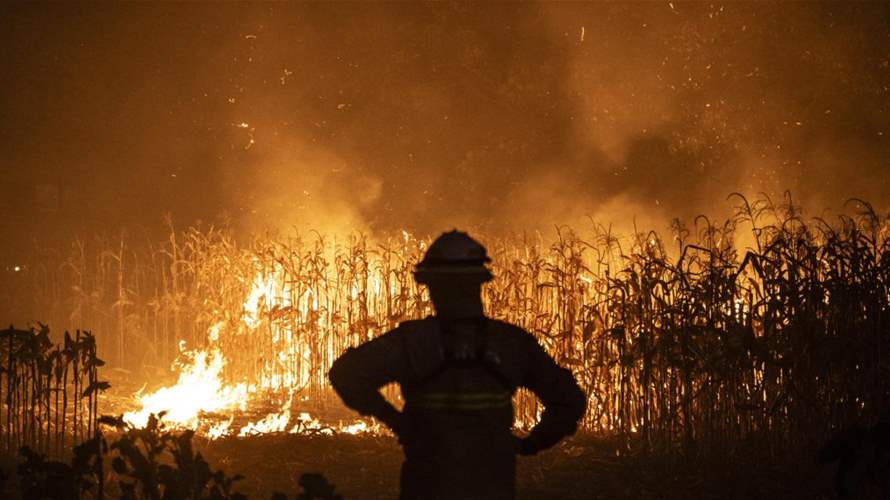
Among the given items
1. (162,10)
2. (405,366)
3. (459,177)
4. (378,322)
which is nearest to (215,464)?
(378,322)

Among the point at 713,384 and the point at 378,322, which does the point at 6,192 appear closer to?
the point at 378,322

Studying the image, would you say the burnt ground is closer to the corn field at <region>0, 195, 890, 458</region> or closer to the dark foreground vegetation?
the dark foreground vegetation

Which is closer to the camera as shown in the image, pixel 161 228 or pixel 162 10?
pixel 161 228

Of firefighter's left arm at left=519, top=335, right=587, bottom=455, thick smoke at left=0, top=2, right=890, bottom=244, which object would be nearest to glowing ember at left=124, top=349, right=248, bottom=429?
firefighter's left arm at left=519, top=335, right=587, bottom=455

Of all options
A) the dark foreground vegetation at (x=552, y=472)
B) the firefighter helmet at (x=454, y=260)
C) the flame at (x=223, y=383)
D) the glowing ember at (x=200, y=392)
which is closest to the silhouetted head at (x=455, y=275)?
the firefighter helmet at (x=454, y=260)

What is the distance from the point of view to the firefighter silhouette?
3.64m

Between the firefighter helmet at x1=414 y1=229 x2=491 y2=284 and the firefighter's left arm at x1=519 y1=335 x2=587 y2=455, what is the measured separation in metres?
0.36

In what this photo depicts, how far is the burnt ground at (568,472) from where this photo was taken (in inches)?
291

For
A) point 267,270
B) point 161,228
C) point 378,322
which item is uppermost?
point 161,228

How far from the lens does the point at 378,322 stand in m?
11.3

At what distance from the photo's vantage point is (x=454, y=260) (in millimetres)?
3691

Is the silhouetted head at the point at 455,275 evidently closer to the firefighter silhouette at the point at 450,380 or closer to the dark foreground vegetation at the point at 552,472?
the firefighter silhouette at the point at 450,380

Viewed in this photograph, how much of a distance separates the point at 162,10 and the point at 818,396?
902 inches

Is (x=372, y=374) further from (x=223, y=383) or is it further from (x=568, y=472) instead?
(x=223, y=383)
